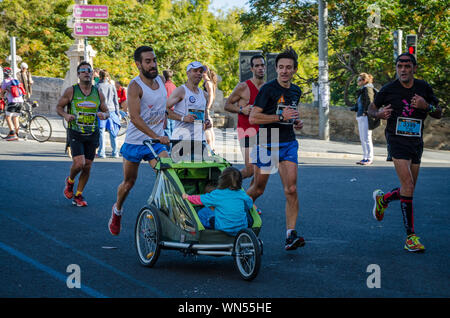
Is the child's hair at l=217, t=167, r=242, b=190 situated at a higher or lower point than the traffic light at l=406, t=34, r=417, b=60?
lower

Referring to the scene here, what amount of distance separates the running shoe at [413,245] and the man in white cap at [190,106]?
9.69 ft

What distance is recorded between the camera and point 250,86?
30.2 ft

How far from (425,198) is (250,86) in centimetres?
366

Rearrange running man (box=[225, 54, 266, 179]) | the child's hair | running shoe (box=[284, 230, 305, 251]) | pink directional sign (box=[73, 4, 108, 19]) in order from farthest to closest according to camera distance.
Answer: pink directional sign (box=[73, 4, 108, 19]) → running man (box=[225, 54, 266, 179]) → running shoe (box=[284, 230, 305, 251]) → the child's hair

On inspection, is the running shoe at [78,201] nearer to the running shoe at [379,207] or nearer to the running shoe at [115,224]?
the running shoe at [115,224]

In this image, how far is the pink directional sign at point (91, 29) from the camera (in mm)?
17781

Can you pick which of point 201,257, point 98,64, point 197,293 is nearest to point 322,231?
point 201,257

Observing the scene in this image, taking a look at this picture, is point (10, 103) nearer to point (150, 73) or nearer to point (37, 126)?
point (37, 126)

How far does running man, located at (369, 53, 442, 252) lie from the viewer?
728cm

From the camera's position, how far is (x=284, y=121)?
23.2 ft

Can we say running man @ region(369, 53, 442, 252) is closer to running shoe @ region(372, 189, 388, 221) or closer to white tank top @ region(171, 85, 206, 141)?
running shoe @ region(372, 189, 388, 221)

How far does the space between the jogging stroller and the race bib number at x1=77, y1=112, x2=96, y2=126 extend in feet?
10.1
